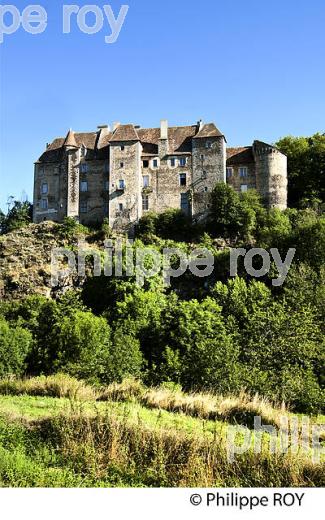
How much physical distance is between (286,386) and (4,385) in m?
12.4

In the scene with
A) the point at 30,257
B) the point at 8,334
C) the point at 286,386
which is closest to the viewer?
the point at 286,386

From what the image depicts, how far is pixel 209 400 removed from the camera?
14891 millimetres

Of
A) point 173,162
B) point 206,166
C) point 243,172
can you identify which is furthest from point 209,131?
point 243,172

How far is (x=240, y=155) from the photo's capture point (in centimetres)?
5981

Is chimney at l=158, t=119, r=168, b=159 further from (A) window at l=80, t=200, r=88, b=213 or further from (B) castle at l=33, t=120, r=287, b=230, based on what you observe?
(A) window at l=80, t=200, r=88, b=213

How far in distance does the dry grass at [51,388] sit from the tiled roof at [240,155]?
45914mm

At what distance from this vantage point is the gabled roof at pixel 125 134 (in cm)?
5956

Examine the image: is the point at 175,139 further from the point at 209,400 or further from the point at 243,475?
the point at 243,475

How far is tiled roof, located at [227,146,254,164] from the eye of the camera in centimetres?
5909

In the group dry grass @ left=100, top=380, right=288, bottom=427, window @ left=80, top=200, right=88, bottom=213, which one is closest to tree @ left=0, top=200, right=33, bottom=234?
window @ left=80, top=200, right=88, bottom=213

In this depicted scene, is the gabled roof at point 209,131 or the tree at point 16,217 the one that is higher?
the gabled roof at point 209,131

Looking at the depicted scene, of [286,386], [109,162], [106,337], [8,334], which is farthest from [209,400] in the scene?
[109,162]

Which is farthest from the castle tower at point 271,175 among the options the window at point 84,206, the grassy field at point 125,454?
the grassy field at point 125,454

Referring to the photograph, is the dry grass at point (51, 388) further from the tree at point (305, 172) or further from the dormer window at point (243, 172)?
the tree at point (305, 172)
